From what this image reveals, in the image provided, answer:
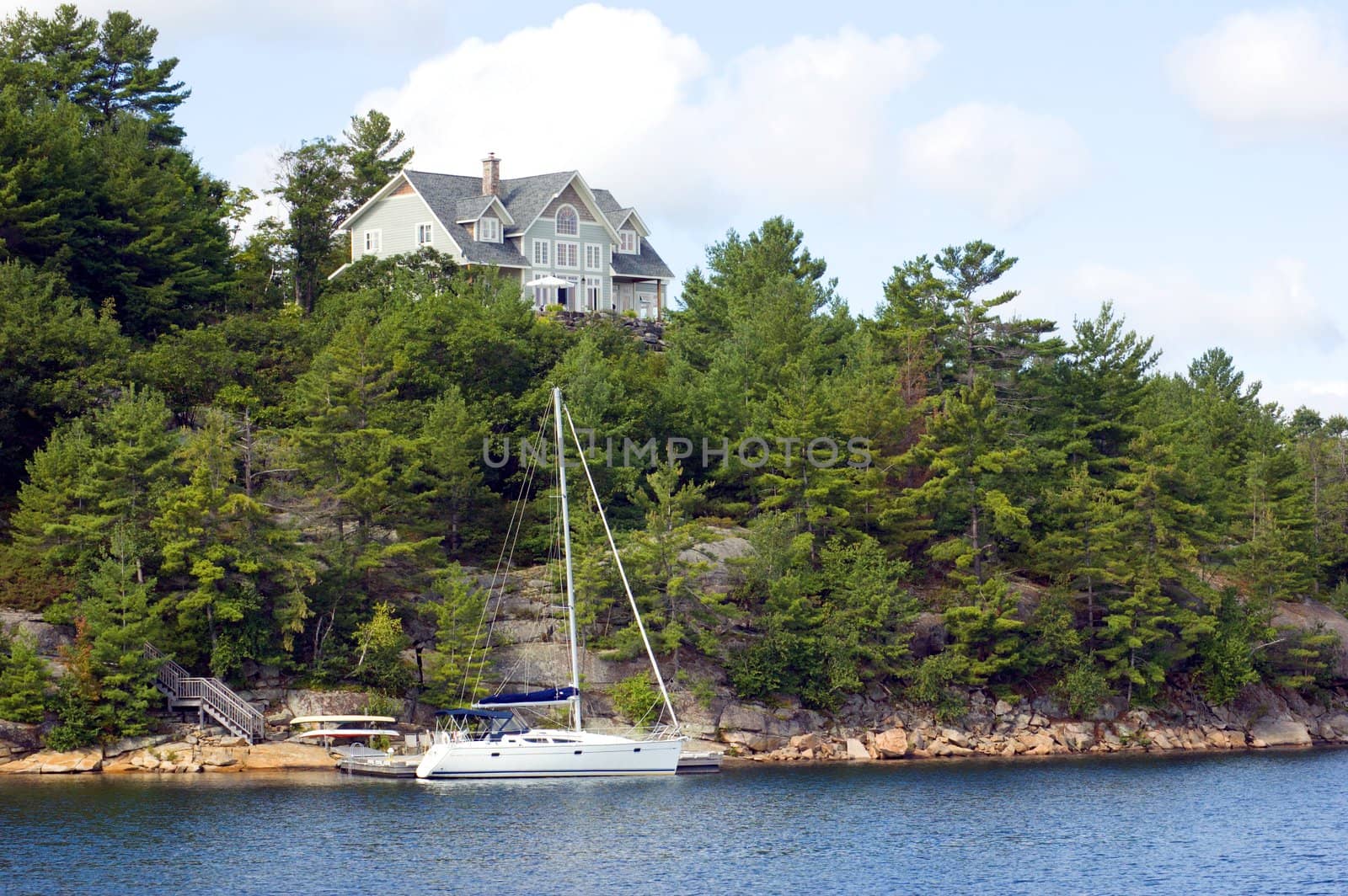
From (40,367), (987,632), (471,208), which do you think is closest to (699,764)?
(987,632)

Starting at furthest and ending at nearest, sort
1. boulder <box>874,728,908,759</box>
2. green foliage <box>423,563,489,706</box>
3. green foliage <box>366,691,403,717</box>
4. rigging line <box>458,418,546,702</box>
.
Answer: boulder <box>874,728,908,759</box> < rigging line <box>458,418,546,702</box> < green foliage <box>423,563,489,706</box> < green foliage <box>366,691,403,717</box>

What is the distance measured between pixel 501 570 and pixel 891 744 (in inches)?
690

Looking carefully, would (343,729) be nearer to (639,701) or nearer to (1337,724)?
(639,701)

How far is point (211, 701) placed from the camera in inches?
2057

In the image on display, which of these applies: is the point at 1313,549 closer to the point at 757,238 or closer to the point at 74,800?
the point at 757,238

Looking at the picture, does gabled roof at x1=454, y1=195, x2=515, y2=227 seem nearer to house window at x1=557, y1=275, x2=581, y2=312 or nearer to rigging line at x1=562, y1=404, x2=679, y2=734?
house window at x1=557, y1=275, x2=581, y2=312

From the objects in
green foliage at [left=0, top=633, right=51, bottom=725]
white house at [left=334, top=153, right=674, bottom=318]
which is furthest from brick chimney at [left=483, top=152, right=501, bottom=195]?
green foliage at [left=0, top=633, right=51, bottom=725]

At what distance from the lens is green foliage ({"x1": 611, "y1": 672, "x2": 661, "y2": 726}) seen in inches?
2210

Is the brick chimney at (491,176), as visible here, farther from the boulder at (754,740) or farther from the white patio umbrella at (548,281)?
the boulder at (754,740)

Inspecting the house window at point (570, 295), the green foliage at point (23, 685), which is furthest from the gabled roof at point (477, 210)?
the green foliage at point (23, 685)

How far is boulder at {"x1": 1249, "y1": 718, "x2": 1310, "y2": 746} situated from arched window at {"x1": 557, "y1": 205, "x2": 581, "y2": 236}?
162 ft

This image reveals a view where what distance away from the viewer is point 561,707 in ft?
185

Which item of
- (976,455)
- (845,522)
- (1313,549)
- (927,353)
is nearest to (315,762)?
(845,522)

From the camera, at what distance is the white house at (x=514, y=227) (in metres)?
89.7
